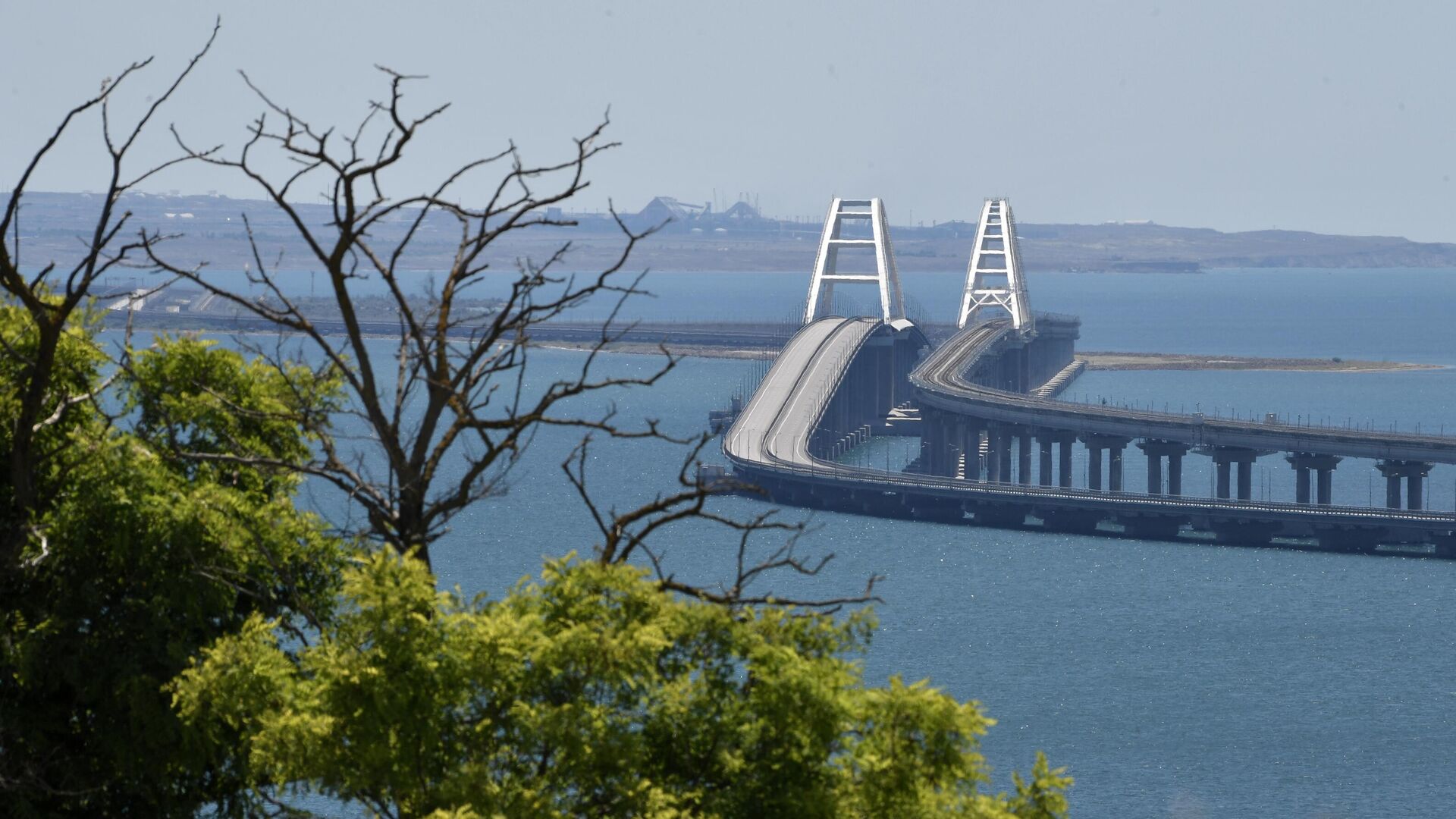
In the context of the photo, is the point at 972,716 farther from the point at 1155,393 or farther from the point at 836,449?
the point at 1155,393

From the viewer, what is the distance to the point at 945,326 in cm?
13988

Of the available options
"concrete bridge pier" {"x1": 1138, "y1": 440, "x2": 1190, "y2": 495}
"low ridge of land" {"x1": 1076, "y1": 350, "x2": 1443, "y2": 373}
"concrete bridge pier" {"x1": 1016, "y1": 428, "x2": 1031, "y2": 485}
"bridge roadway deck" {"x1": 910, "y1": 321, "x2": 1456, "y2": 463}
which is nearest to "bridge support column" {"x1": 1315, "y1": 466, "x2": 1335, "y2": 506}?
"bridge roadway deck" {"x1": 910, "y1": 321, "x2": 1456, "y2": 463}

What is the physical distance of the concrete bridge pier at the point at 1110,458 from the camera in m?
70.0

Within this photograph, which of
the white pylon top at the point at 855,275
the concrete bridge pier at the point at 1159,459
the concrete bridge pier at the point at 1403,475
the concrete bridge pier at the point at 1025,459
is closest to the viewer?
the concrete bridge pier at the point at 1403,475

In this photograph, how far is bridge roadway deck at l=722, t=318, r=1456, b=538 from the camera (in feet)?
189

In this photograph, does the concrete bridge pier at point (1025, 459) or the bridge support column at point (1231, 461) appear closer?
the bridge support column at point (1231, 461)

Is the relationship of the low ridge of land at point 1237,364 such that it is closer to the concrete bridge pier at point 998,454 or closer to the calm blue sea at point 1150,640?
the concrete bridge pier at point 998,454

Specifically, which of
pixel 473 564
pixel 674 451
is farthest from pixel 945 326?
pixel 473 564

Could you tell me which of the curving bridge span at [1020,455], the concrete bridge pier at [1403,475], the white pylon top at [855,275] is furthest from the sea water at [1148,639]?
the white pylon top at [855,275]

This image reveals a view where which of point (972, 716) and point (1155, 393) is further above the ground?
point (972, 716)

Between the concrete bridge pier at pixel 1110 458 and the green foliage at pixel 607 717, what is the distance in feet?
204

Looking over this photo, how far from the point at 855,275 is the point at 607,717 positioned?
4073 inches

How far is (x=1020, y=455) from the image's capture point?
7631cm

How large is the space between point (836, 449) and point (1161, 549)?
29.5 meters
